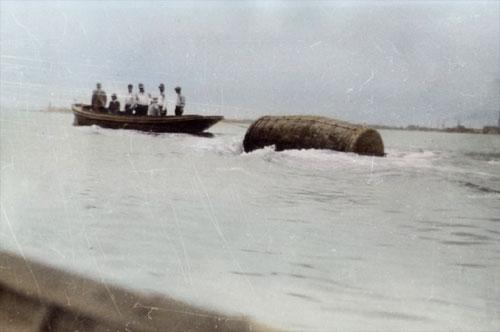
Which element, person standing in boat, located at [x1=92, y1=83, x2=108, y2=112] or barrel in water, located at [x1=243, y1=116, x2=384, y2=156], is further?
person standing in boat, located at [x1=92, y1=83, x2=108, y2=112]

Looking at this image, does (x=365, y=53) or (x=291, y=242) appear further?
(x=291, y=242)

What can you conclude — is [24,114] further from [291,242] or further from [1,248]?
[291,242]

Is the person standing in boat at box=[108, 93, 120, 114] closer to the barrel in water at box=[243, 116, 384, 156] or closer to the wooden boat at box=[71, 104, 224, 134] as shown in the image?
the wooden boat at box=[71, 104, 224, 134]

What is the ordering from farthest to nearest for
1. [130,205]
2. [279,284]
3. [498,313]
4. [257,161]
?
[257,161], [130,205], [279,284], [498,313]

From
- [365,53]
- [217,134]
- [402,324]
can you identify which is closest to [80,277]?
[402,324]

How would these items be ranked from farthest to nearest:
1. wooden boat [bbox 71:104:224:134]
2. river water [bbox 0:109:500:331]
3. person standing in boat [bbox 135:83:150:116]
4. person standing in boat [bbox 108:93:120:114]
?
1. person standing in boat [bbox 108:93:120:114]
2. wooden boat [bbox 71:104:224:134]
3. person standing in boat [bbox 135:83:150:116]
4. river water [bbox 0:109:500:331]

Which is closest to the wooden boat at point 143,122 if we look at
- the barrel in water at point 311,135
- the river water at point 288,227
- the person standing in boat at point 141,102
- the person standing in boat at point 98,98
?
the person standing in boat at point 141,102

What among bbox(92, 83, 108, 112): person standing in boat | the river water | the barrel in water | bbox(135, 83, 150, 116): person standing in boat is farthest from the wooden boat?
the barrel in water

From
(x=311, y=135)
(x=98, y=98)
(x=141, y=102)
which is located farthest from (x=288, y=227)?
(x=141, y=102)
